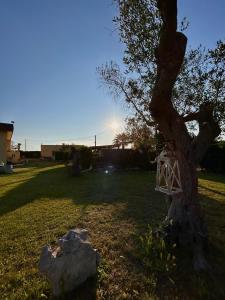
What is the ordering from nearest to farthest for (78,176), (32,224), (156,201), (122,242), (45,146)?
(122,242)
(32,224)
(156,201)
(78,176)
(45,146)

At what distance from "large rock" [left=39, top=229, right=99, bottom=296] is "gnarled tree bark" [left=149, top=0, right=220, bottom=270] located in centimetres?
200

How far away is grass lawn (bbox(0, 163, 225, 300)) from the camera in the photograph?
14.9 ft

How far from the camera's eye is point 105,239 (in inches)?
259

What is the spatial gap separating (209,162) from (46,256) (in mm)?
22741

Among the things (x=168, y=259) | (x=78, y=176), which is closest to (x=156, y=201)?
(x=168, y=259)

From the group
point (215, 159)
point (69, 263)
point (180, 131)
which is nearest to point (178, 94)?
point (180, 131)

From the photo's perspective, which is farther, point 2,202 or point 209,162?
point 209,162

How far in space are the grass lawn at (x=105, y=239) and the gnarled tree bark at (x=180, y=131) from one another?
599mm

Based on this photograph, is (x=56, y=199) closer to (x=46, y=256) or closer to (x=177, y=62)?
(x=46, y=256)

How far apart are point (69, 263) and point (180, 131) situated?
11.2 ft

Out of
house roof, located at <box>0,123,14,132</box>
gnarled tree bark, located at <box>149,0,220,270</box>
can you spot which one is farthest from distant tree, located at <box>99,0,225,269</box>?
house roof, located at <box>0,123,14,132</box>

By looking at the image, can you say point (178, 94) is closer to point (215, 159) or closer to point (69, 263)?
point (69, 263)

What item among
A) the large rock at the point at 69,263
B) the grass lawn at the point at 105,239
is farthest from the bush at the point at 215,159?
the large rock at the point at 69,263

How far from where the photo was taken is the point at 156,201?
10734 millimetres
